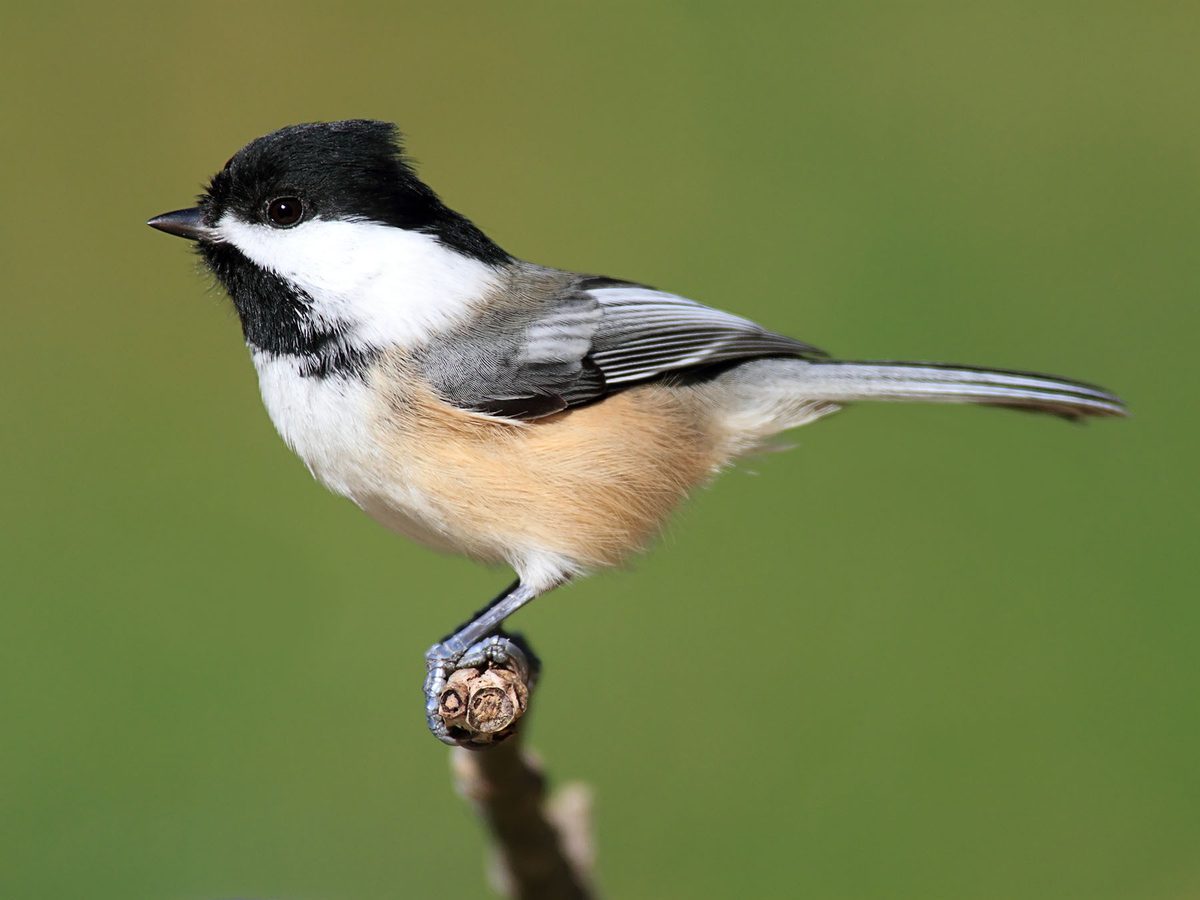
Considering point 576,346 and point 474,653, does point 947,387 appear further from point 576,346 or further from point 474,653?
point 474,653

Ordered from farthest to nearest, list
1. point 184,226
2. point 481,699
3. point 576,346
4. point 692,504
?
point 692,504 → point 576,346 → point 184,226 → point 481,699

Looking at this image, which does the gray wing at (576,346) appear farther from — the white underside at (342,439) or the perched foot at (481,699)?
the perched foot at (481,699)

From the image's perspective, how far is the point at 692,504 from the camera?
190 cm

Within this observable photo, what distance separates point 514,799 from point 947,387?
806 mm

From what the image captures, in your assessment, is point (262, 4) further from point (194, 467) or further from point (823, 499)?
point (823, 499)

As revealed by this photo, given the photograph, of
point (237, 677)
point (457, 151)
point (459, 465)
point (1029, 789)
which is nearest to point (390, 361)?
point (459, 465)

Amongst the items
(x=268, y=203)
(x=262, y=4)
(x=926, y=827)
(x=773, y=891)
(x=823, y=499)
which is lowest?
(x=773, y=891)

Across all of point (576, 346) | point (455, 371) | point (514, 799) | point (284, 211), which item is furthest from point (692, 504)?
point (284, 211)

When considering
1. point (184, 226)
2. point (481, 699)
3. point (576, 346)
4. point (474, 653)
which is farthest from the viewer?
point (576, 346)

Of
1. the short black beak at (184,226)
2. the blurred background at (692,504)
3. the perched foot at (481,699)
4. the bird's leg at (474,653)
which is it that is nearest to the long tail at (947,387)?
the blurred background at (692,504)

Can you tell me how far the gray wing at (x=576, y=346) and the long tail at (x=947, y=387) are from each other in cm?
6

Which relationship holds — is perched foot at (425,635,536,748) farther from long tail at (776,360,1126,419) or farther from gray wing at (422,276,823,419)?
long tail at (776,360,1126,419)

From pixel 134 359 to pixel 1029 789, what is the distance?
7.28ft

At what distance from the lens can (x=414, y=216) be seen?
1603mm
